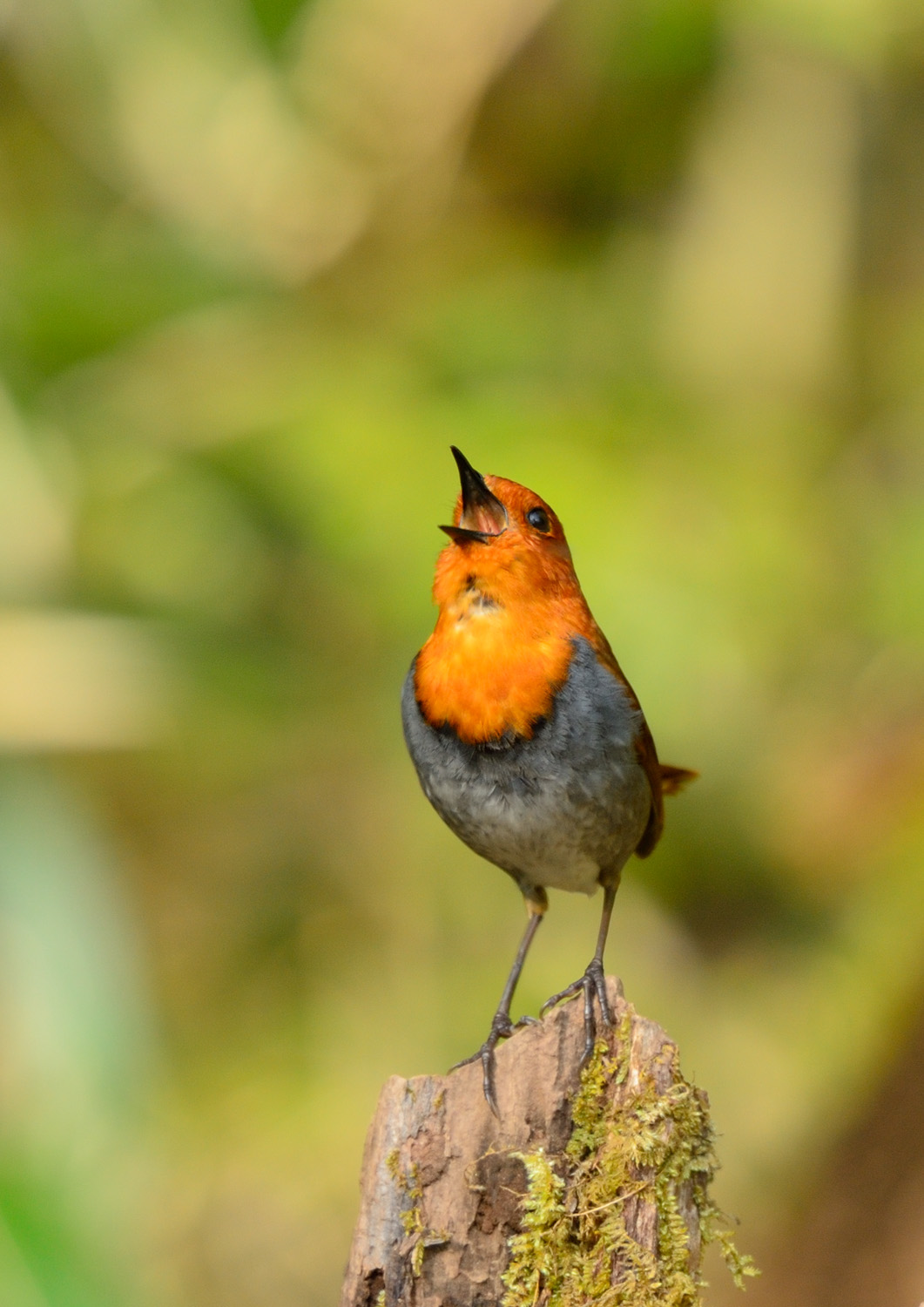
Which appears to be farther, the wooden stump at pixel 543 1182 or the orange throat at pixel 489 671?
the orange throat at pixel 489 671

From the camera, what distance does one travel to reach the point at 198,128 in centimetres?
660

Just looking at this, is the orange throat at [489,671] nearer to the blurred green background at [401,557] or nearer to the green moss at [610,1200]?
the green moss at [610,1200]

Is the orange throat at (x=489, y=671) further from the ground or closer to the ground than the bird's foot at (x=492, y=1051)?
further from the ground

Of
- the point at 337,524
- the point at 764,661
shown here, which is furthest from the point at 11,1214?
the point at 764,661

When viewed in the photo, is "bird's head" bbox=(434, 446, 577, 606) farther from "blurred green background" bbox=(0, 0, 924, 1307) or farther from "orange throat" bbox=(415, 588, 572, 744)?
"blurred green background" bbox=(0, 0, 924, 1307)

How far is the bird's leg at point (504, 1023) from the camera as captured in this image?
93.6 inches

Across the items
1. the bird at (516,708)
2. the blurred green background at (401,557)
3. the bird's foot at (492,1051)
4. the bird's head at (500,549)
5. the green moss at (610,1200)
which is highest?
the blurred green background at (401,557)

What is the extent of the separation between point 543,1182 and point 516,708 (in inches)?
36.1

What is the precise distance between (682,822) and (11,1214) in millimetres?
3284

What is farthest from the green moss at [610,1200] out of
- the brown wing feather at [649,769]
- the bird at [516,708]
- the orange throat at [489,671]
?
the brown wing feather at [649,769]

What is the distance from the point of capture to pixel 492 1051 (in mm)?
2486

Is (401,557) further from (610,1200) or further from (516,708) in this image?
(610,1200)

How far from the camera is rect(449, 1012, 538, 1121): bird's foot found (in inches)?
93.1

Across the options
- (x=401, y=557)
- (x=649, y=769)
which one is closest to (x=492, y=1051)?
(x=649, y=769)
